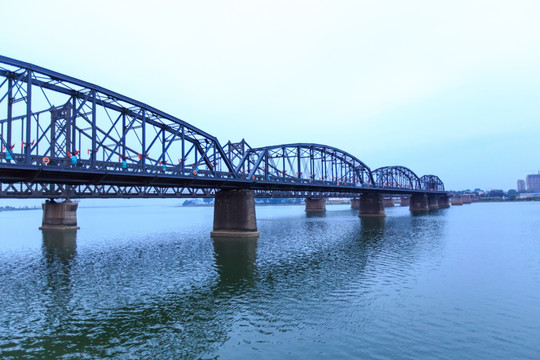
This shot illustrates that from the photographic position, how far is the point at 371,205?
11681 cm

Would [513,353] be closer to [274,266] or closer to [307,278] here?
[307,278]

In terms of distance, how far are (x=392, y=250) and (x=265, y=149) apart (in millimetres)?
35290

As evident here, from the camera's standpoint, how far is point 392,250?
137ft

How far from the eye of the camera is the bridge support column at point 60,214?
78125mm

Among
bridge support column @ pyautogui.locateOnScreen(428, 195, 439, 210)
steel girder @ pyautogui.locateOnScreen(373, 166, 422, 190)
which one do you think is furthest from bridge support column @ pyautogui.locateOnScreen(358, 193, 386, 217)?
bridge support column @ pyautogui.locateOnScreen(428, 195, 439, 210)

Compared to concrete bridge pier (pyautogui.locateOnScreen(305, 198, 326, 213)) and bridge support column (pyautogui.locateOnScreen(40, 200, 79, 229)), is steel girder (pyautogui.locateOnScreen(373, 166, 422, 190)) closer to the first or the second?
concrete bridge pier (pyautogui.locateOnScreen(305, 198, 326, 213))

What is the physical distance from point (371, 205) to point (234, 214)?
70.7m

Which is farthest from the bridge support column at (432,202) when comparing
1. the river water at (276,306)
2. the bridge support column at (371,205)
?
the river water at (276,306)

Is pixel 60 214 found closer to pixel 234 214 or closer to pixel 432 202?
pixel 234 214

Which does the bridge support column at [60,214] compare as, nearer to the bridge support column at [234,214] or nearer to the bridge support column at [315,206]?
the bridge support column at [234,214]

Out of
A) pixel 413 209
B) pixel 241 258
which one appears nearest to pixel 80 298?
pixel 241 258

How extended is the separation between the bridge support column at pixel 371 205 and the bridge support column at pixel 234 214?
67.1m

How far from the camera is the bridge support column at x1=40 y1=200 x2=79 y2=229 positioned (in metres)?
78.1

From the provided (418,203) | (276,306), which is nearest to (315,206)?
(418,203)
